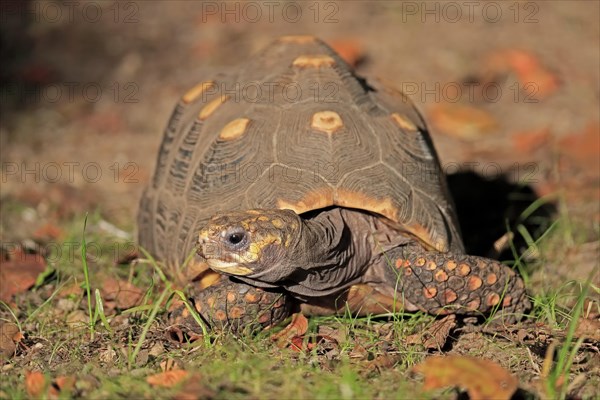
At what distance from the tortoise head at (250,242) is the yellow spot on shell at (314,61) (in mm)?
1316

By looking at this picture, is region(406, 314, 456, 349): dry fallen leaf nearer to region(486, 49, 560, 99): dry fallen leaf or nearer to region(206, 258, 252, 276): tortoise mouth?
region(206, 258, 252, 276): tortoise mouth

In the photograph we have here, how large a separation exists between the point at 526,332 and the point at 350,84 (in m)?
1.78

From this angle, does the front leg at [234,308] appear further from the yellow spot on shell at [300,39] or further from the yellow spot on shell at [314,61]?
the yellow spot on shell at [300,39]

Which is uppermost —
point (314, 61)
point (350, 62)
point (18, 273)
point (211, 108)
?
point (314, 61)

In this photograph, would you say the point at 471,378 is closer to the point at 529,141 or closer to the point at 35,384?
the point at 35,384

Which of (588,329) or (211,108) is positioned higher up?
(211,108)

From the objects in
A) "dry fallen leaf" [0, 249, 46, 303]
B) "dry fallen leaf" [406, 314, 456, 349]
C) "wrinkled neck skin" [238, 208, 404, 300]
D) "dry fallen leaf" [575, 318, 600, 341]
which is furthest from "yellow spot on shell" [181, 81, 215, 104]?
"dry fallen leaf" [575, 318, 600, 341]

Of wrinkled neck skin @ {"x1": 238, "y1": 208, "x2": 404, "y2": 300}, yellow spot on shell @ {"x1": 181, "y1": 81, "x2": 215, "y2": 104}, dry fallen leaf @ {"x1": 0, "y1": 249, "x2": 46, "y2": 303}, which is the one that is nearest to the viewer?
wrinkled neck skin @ {"x1": 238, "y1": 208, "x2": 404, "y2": 300}

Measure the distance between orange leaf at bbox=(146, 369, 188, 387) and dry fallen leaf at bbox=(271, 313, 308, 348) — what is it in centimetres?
73

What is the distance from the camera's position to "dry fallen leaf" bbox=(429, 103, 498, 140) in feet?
27.4

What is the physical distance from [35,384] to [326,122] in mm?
2083

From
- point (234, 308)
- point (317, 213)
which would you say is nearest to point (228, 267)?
point (234, 308)

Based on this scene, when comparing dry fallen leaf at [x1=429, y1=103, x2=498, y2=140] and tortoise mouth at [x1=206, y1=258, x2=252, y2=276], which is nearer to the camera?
tortoise mouth at [x1=206, y1=258, x2=252, y2=276]

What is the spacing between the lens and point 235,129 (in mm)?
4816
